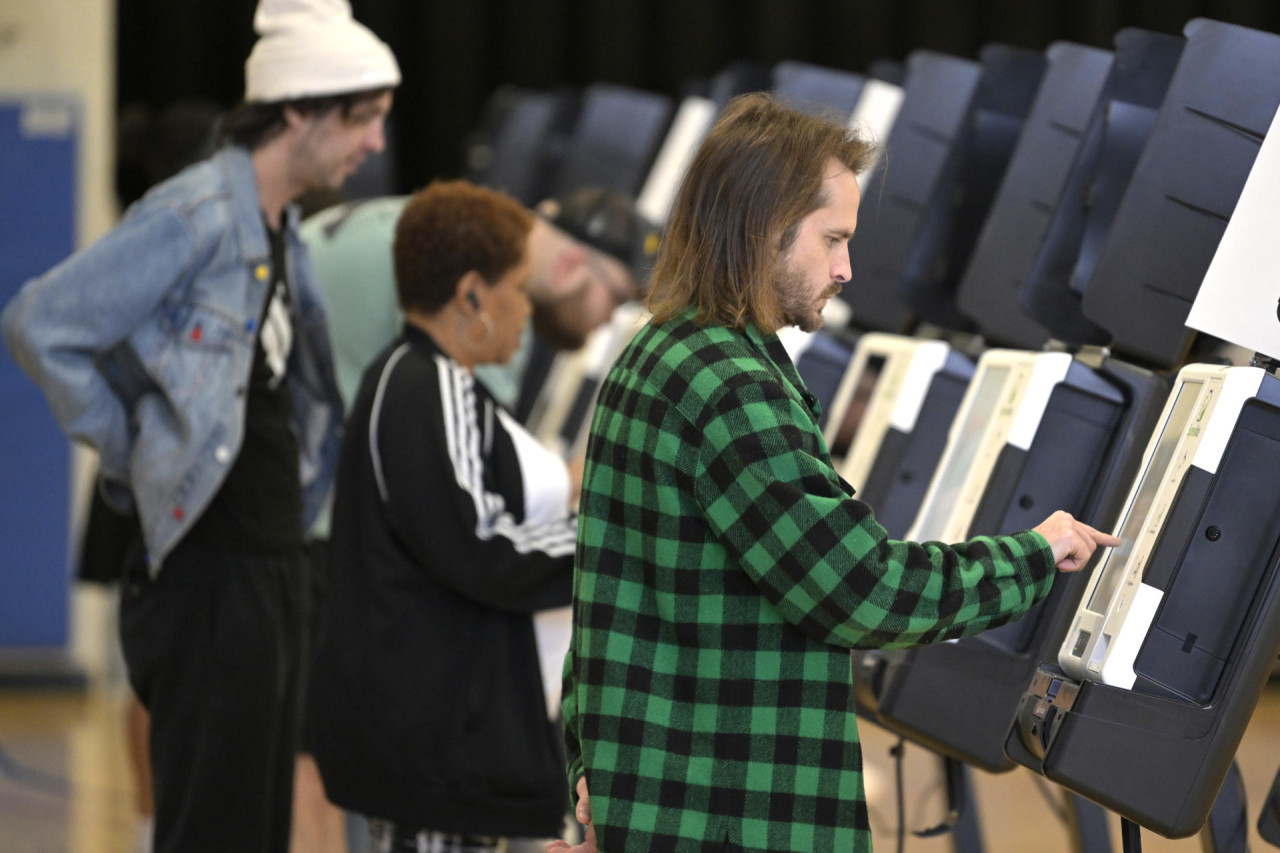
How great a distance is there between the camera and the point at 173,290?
2.19m

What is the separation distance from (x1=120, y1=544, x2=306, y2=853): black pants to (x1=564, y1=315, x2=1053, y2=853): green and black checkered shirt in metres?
0.91

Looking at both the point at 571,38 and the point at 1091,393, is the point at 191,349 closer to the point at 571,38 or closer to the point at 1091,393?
the point at 1091,393

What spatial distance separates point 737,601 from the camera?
136 cm

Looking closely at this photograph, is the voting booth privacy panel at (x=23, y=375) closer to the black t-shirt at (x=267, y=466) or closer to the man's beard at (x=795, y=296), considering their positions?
the black t-shirt at (x=267, y=466)

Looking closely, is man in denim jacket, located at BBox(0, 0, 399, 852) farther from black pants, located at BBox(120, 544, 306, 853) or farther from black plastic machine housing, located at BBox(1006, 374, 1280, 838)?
black plastic machine housing, located at BBox(1006, 374, 1280, 838)

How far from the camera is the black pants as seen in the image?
2.18 metres

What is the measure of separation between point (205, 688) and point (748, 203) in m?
1.17

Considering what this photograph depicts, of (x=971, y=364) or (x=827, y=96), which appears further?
(x=827, y=96)

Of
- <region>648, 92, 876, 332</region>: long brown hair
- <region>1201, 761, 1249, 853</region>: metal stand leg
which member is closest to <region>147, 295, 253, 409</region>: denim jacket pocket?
<region>648, 92, 876, 332</region>: long brown hair

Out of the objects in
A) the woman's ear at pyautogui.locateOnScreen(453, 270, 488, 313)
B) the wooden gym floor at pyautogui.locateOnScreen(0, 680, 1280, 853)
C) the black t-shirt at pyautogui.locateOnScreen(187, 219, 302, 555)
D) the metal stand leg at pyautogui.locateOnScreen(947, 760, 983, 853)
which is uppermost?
the woman's ear at pyautogui.locateOnScreen(453, 270, 488, 313)

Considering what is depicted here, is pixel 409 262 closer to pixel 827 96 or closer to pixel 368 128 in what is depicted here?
pixel 368 128

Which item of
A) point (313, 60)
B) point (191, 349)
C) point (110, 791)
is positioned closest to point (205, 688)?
point (191, 349)

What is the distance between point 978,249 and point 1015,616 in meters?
0.88

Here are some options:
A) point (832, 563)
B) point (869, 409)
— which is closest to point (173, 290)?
point (869, 409)
